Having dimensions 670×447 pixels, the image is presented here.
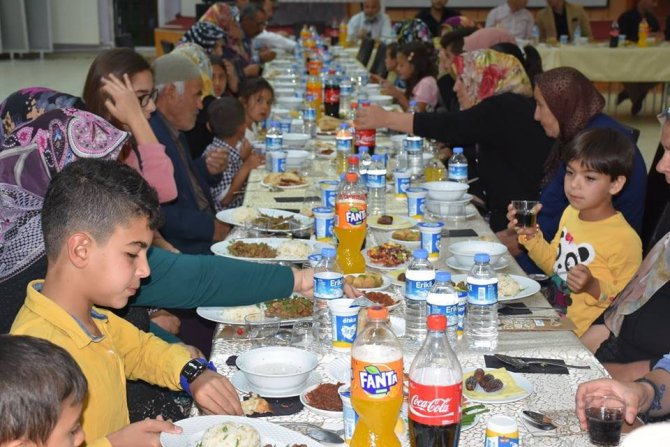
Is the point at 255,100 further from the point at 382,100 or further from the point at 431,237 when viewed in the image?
the point at 431,237

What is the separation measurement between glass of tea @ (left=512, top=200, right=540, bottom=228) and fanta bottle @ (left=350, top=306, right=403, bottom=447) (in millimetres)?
1445

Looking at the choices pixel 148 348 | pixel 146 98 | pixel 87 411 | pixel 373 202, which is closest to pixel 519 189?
pixel 373 202

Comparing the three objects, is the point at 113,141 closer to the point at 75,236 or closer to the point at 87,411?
the point at 75,236

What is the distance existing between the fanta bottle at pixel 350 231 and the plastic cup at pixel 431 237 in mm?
196

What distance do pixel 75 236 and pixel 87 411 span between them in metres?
0.34

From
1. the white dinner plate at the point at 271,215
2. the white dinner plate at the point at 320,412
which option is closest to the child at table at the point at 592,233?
the white dinner plate at the point at 271,215

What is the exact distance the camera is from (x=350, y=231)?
2697 millimetres

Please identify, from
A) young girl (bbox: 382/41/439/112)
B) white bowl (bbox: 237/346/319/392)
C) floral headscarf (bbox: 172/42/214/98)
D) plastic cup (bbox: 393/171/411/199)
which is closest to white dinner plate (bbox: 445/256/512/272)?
white bowl (bbox: 237/346/319/392)

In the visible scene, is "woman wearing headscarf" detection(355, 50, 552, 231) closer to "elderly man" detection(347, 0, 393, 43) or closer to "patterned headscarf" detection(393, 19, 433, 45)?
"patterned headscarf" detection(393, 19, 433, 45)


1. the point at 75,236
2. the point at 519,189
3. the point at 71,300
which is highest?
the point at 75,236

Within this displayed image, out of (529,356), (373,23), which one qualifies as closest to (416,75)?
(373,23)

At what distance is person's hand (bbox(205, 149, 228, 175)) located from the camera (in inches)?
184

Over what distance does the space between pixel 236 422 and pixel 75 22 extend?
637 inches

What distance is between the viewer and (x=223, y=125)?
16.0 feet
